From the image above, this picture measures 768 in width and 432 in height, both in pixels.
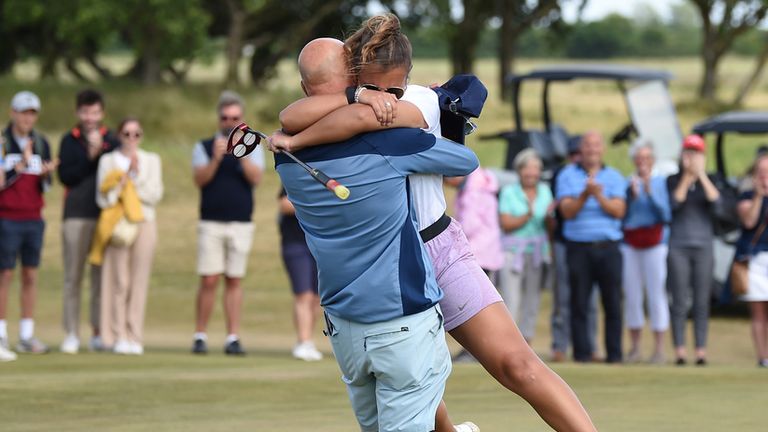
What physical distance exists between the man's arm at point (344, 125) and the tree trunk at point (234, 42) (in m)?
36.1

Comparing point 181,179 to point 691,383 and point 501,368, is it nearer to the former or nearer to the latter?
point 691,383

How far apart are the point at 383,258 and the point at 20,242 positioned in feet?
25.2

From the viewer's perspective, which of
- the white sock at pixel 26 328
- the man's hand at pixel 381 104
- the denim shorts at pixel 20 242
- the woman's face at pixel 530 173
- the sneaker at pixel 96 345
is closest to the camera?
the man's hand at pixel 381 104

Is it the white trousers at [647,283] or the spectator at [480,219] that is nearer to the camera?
the spectator at [480,219]

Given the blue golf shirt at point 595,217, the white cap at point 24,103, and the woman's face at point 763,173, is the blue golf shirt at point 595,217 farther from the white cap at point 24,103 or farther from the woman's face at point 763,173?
the white cap at point 24,103

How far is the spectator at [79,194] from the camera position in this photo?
43.1 feet

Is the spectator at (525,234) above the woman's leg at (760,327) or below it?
above

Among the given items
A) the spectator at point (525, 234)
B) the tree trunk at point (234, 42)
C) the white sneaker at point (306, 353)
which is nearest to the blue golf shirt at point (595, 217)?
the spectator at point (525, 234)

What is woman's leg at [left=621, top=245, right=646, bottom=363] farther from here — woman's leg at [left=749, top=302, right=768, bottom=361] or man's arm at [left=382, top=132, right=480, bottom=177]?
man's arm at [left=382, top=132, right=480, bottom=177]

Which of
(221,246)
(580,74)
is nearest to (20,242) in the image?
(221,246)

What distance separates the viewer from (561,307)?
1379 cm

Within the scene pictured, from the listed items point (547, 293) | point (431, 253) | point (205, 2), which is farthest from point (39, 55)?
point (431, 253)

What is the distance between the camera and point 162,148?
111 ft

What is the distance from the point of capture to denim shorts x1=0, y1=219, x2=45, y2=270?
12.7 m
